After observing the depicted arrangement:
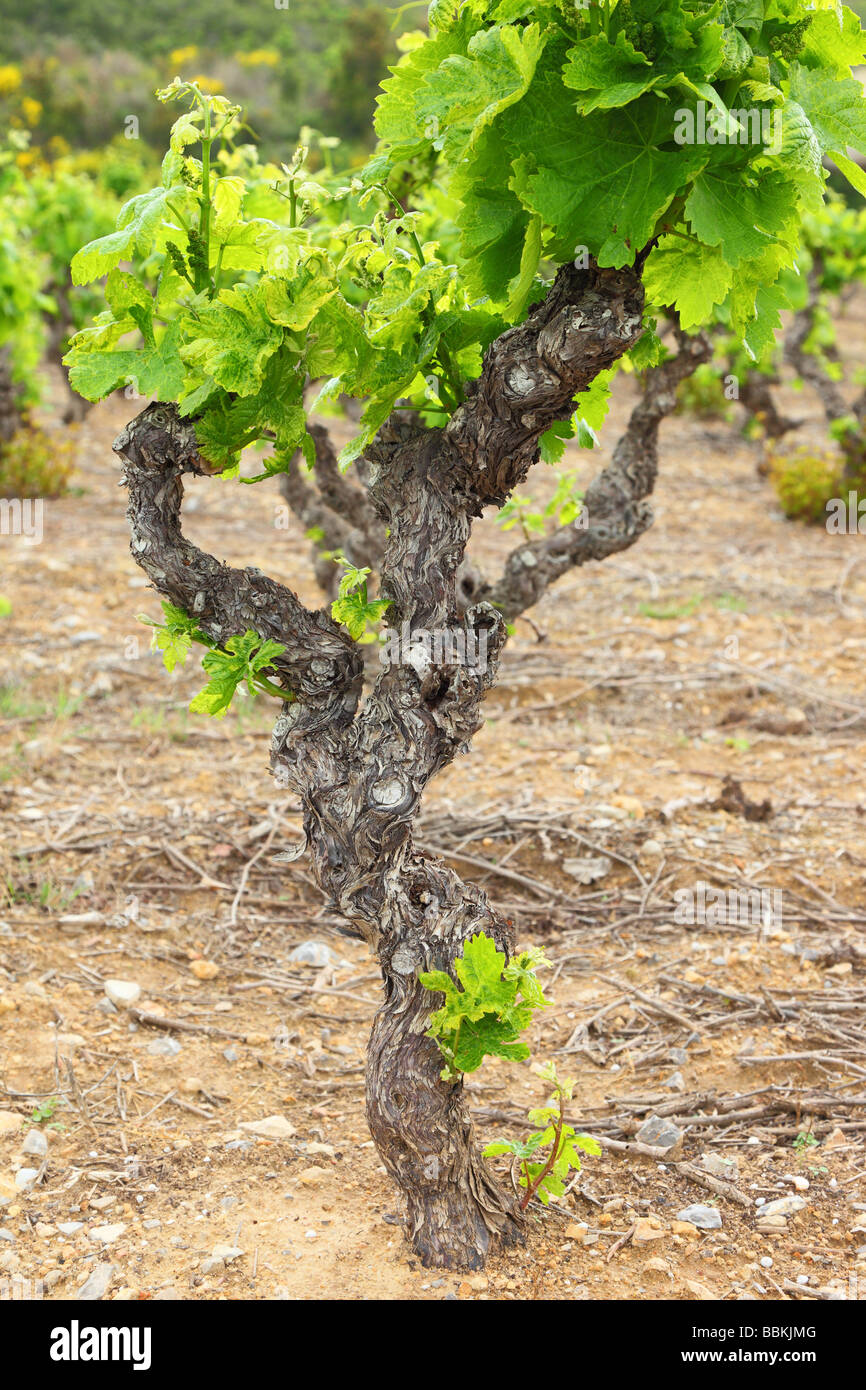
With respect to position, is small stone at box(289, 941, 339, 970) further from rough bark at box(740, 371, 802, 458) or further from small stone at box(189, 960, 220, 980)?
rough bark at box(740, 371, 802, 458)

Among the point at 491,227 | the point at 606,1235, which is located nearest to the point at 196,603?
the point at 491,227

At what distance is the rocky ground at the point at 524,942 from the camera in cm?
261

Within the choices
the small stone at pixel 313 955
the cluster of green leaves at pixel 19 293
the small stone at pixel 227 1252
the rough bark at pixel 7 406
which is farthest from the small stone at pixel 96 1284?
the rough bark at pixel 7 406

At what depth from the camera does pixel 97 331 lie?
2.20 metres

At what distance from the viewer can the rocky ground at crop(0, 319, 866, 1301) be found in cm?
261

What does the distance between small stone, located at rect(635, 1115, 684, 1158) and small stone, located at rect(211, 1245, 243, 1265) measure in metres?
1.06

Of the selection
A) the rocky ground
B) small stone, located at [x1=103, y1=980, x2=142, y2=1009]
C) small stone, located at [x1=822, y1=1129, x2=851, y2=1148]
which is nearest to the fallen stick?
the rocky ground

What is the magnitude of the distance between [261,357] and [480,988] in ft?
4.04

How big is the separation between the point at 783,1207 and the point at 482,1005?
102 cm

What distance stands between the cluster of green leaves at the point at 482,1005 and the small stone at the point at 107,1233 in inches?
33.1

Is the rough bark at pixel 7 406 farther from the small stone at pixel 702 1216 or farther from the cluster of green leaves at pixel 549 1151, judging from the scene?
the small stone at pixel 702 1216

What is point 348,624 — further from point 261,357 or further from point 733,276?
point 733,276

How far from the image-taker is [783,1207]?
2.72 m

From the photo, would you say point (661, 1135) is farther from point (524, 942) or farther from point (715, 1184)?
point (524, 942)
